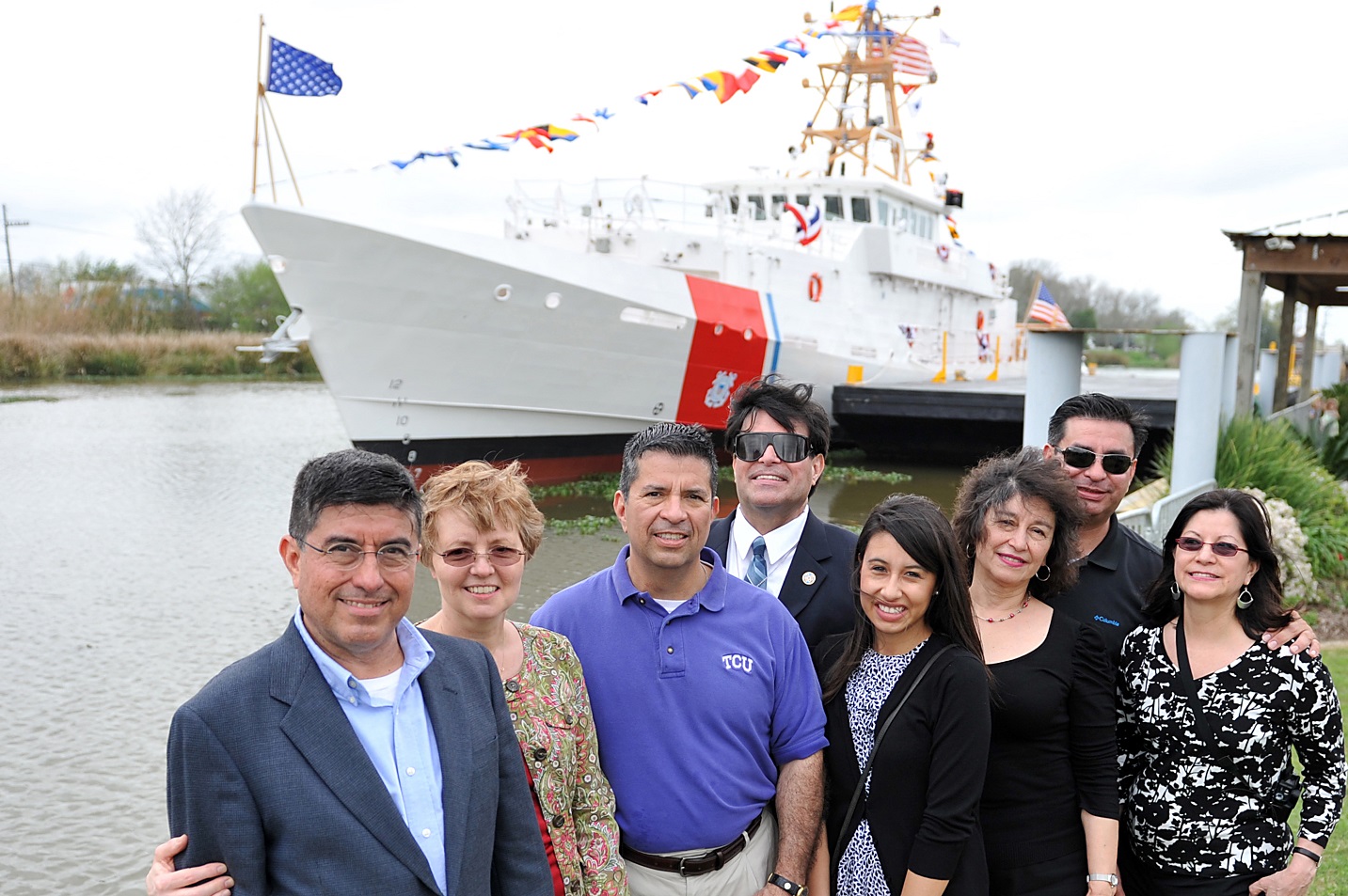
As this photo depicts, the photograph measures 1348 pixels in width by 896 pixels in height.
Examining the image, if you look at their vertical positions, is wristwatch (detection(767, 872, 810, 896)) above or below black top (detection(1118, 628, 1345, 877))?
below

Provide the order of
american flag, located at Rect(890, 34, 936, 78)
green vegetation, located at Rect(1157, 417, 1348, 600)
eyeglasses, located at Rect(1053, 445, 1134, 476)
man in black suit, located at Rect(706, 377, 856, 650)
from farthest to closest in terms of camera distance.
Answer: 1. american flag, located at Rect(890, 34, 936, 78)
2. green vegetation, located at Rect(1157, 417, 1348, 600)
3. eyeglasses, located at Rect(1053, 445, 1134, 476)
4. man in black suit, located at Rect(706, 377, 856, 650)

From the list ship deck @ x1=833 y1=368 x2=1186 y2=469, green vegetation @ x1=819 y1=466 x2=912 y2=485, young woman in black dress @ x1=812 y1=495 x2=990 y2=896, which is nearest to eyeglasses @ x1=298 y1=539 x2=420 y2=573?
young woman in black dress @ x1=812 y1=495 x2=990 y2=896

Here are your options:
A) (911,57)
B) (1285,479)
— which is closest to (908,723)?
(1285,479)

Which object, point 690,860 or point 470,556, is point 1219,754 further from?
point 470,556

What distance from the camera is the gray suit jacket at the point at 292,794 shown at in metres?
1.50

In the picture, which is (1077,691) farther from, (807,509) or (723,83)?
(723,83)

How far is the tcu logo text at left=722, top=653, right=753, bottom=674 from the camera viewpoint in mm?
2268

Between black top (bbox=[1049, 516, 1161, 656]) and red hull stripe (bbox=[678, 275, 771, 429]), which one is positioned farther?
red hull stripe (bbox=[678, 275, 771, 429])

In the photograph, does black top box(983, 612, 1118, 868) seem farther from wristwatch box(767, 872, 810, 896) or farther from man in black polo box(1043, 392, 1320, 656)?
wristwatch box(767, 872, 810, 896)

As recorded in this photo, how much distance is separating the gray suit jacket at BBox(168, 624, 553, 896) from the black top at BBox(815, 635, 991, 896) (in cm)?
98

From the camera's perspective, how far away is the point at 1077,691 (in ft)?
7.59

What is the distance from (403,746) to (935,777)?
1.17m

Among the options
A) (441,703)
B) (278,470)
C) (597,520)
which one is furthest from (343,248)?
(441,703)

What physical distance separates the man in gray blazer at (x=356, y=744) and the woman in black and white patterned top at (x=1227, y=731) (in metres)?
1.56
